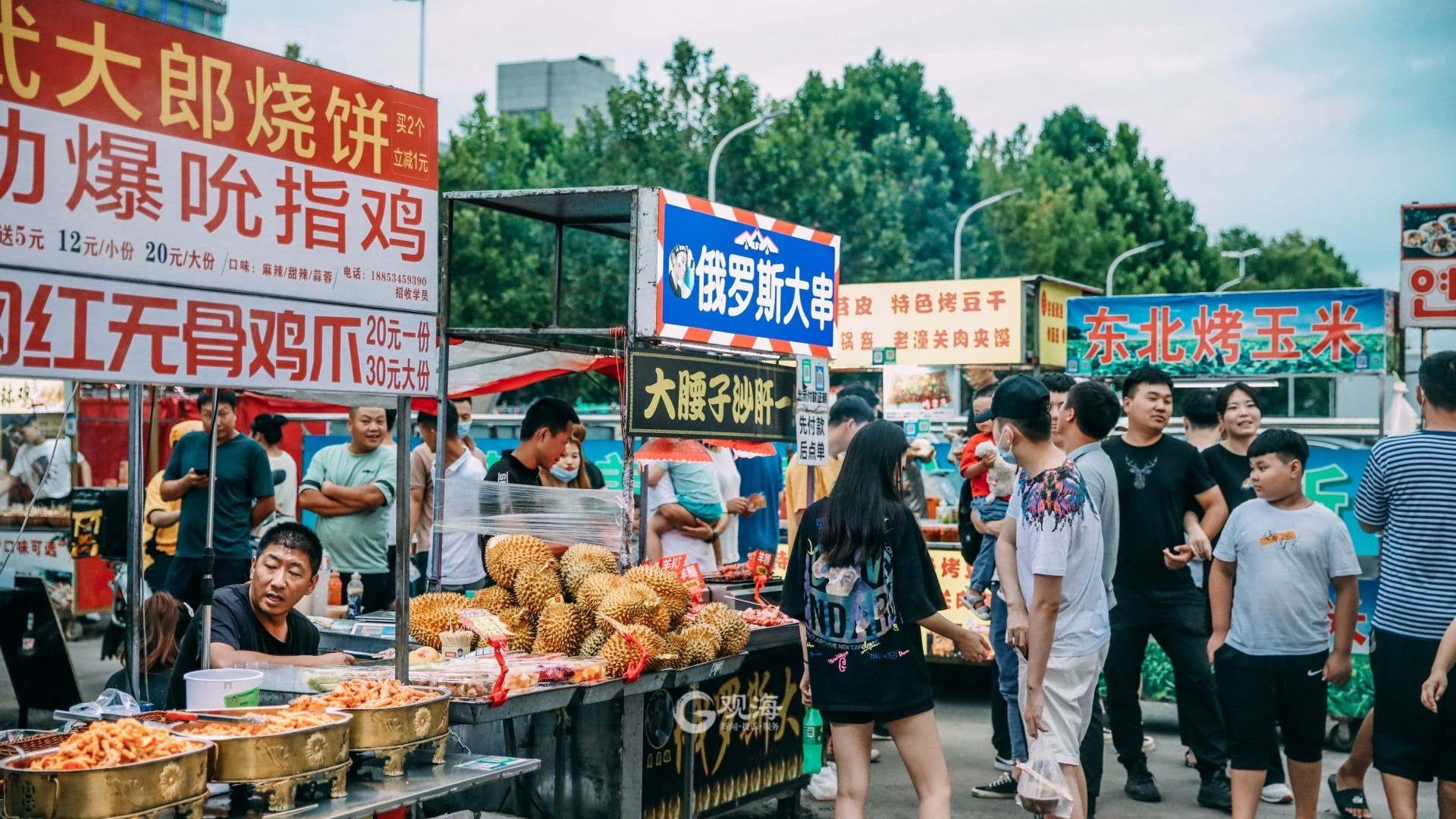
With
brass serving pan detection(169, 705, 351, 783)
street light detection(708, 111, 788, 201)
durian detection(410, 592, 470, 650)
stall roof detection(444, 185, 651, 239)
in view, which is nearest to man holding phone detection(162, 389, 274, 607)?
stall roof detection(444, 185, 651, 239)

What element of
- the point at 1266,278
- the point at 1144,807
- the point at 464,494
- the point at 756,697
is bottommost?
the point at 1144,807

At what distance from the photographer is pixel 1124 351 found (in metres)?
13.0

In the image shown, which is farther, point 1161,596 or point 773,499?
point 773,499

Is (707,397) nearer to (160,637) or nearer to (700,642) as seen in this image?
(700,642)

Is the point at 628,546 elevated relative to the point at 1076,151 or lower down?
lower down

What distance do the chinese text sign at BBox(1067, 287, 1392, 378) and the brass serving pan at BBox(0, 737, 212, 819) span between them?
1114 cm

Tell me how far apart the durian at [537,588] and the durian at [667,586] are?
1.07 ft

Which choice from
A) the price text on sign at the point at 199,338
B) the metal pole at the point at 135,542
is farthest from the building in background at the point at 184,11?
the metal pole at the point at 135,542

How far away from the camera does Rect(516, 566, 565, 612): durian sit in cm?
554

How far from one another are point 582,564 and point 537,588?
24 cm

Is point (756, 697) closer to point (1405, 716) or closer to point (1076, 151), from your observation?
point (1405, 716)

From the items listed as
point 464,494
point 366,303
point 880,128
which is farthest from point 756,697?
point 880,128

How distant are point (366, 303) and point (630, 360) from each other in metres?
2.00

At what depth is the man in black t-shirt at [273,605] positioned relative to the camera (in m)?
4.58
